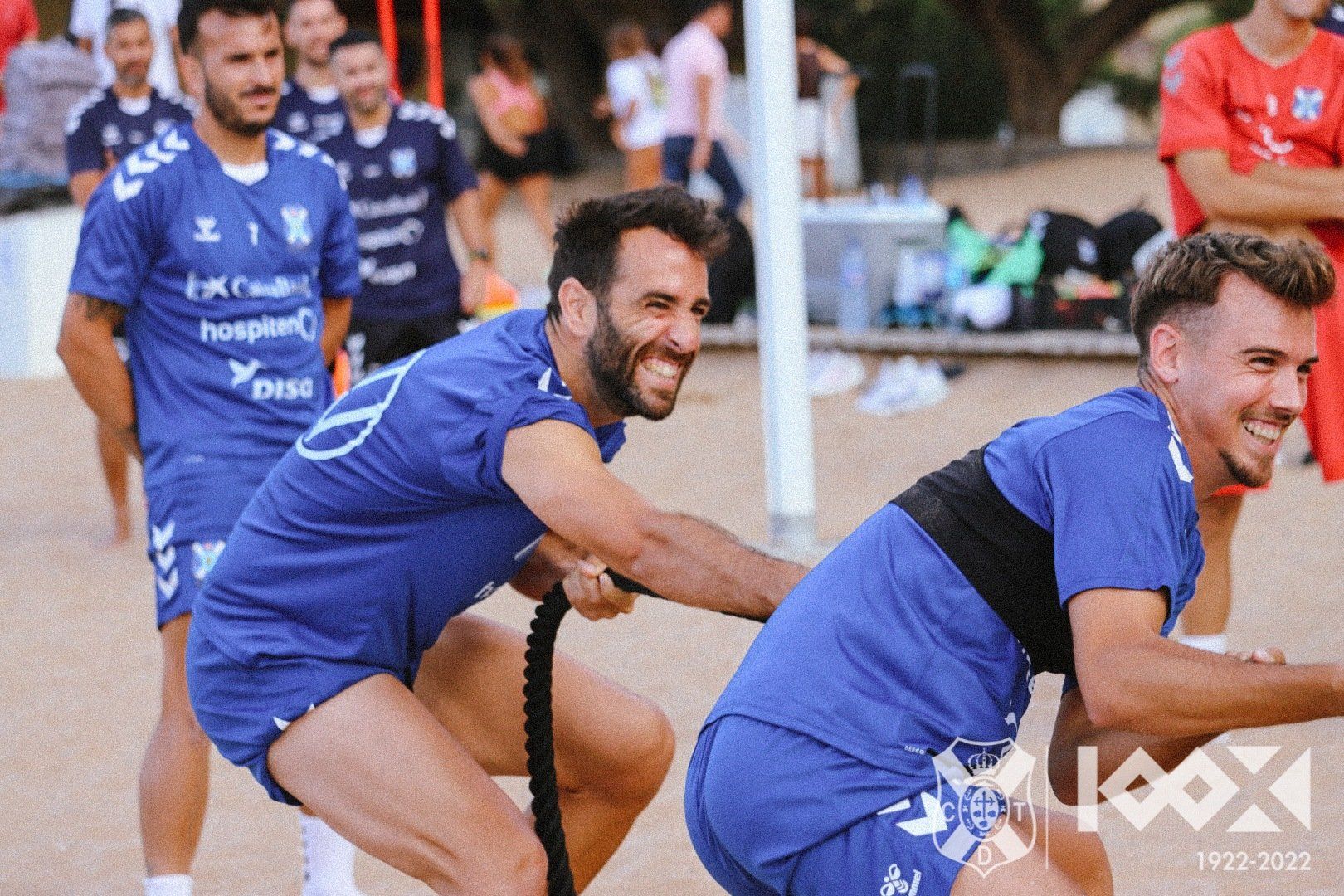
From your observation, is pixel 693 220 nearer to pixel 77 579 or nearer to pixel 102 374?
pixel 102 374

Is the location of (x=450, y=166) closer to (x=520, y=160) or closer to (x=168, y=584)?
(x=168, y=584)

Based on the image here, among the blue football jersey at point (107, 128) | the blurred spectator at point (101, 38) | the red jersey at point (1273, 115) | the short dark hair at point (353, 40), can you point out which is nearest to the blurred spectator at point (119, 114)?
the blue football jersey at point (107, 128)

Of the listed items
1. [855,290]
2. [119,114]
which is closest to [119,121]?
[119,114]

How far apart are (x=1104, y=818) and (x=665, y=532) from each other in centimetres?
227

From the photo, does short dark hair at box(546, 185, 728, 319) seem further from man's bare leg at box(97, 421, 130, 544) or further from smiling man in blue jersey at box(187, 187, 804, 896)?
man's bare leg at box(97, 421, 130, 544)

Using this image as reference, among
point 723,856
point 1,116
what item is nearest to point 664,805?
point 723,856

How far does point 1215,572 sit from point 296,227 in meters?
2.65

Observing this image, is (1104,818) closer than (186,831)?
No

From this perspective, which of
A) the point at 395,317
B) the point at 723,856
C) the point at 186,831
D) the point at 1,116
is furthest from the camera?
the point at 1,116

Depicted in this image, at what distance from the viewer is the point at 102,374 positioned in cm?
411

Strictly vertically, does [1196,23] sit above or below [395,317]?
above

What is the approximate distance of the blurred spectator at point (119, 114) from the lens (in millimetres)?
7855

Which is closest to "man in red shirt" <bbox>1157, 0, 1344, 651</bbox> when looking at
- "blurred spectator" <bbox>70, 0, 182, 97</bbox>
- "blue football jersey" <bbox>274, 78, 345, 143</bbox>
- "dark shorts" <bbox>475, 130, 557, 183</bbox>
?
"blue football jersey" <bbox>274, 78, 345, 143</bbox>

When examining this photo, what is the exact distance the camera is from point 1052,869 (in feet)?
8.12
